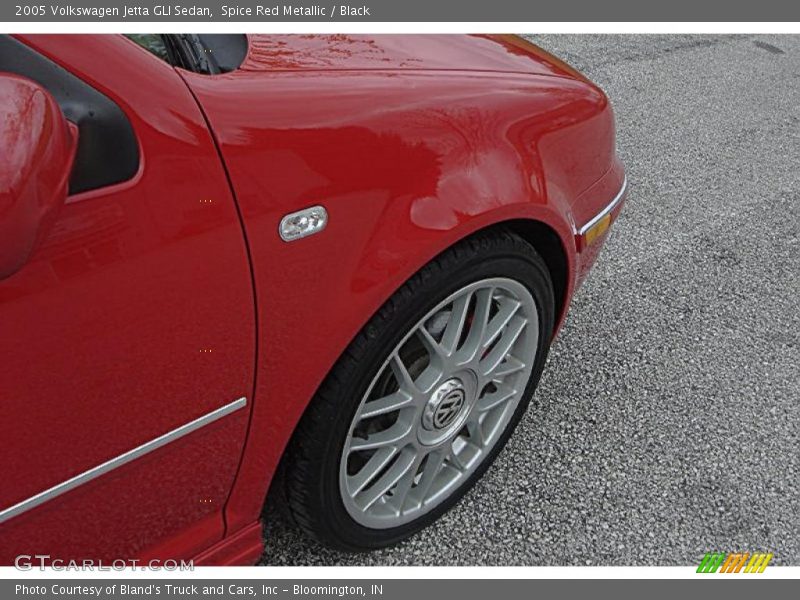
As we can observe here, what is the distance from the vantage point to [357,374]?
1.44 metres

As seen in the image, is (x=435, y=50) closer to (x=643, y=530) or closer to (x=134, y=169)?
(x=134, y=169)

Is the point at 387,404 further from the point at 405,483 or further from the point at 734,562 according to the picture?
the point at 734,562

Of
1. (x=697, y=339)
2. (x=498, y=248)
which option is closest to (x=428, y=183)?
Answer: (x=498, y=248)

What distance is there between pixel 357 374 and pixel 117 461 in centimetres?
47

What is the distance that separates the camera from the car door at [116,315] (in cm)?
99

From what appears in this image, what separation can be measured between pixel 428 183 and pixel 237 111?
421mm

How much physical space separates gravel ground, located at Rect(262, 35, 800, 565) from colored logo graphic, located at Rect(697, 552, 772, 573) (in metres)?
0.03

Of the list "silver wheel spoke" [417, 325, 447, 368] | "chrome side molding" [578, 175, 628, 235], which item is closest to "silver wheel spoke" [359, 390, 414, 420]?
"silver wheel spoke" [417, 325, 447, 368]

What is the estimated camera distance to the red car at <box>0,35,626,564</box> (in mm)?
1005

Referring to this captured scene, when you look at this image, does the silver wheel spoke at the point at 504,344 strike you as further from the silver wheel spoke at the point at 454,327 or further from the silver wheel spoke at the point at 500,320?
the silver wheel spoke at the point at 454,327

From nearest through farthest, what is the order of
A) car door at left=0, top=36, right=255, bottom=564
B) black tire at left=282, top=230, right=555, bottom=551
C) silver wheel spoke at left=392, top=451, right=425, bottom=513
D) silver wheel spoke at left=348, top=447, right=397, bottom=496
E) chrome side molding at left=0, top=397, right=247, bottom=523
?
car door at left=0, top=36, right=255, bottom=564 < chrome side molding at left=0, top=397, right=247, bottom=523 < black tire at left=282, top=230, right=555, bottom=551 < silver wheel spoke at left=348, top=447, right=397, bottom=496 < silver wheel spoke at left=392, top=451, right=425, bottom=513
